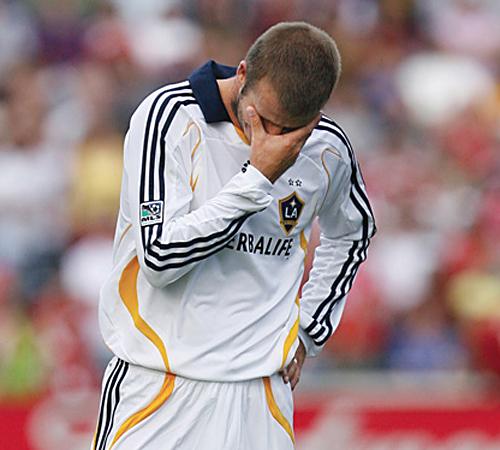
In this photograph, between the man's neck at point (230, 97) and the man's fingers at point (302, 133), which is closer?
the man's fingers at point (302, 133)

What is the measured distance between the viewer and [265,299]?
12.4 ft

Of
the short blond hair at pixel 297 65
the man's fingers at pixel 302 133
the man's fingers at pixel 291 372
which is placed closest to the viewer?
the short blond hair at pixel 297 65

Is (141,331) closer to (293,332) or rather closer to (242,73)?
(293,332)

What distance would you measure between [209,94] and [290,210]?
451mm

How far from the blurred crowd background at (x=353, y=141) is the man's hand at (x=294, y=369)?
116 inches

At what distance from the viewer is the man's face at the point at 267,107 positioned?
11.2ft

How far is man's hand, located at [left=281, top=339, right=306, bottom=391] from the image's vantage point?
3.92m

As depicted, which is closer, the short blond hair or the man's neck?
the short blond hair

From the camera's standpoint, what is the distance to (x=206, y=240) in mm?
3432

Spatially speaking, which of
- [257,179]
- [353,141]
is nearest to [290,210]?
[257,179]

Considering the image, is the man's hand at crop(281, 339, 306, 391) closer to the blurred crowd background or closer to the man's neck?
the man's neck

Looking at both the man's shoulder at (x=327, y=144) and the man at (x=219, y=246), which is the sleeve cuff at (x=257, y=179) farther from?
the man's shoulder at (x=327, y=144)

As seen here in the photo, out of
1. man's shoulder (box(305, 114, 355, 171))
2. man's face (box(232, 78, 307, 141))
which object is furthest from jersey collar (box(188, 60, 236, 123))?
man's shoulder (box(305, 114, 355, 171))

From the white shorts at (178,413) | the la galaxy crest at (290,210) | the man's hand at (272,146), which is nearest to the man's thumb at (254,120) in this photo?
the man's hand at (272,146)
